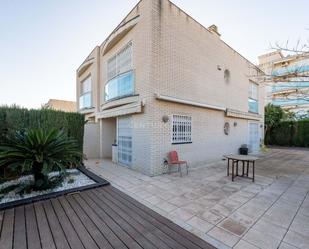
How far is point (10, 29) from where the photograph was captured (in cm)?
831

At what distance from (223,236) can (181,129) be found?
16.6 ft

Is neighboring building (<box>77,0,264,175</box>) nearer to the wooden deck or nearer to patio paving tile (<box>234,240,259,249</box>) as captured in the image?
the wooden deck

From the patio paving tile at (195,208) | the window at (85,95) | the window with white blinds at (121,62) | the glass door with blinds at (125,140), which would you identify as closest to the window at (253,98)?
the window with white blinds at (121,62)

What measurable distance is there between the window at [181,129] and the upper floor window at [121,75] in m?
2.47

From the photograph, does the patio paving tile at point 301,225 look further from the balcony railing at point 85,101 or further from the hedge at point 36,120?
the balcony railing at point 85,101

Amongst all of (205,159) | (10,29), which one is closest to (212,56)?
(205,159)

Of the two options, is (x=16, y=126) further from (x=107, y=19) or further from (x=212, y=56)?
(x=212, y=56)

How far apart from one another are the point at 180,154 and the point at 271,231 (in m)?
4.66

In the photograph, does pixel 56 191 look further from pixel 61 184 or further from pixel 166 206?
pixel 166 206

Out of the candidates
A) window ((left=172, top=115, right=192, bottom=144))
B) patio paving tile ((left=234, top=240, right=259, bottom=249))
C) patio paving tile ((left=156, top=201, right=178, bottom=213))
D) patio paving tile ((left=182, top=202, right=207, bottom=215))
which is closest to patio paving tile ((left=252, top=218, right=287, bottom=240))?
patio paving tile ((left=234, top=240, right=259, bottom=249))

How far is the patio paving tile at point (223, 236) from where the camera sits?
271 cm

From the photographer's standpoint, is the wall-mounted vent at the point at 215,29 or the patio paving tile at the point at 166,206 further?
the wall-mounted vent at the point at 215,29

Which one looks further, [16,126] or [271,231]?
[16,126]

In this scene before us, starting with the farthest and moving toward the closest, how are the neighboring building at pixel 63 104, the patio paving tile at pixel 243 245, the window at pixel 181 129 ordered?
the neighboring building at pixel 63 104
the window at pixel 181 129
the patio paving tile at pixel 243 245
